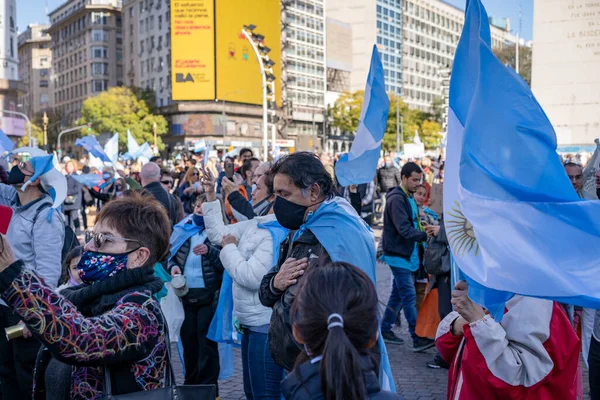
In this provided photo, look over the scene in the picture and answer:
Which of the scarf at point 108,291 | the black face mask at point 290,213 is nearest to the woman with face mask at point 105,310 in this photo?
the scarf at point 108,291

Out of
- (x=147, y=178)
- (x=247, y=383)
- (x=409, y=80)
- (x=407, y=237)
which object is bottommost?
(x=247, y=383)

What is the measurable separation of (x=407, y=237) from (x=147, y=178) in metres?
2.97

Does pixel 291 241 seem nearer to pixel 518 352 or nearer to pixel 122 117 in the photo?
pixel 518 352

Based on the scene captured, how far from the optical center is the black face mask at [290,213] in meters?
4.02

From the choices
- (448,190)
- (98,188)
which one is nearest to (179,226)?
(448,190)

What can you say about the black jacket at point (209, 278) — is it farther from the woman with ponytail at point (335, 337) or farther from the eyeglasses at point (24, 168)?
the woman with ponytail at point (335, 337)

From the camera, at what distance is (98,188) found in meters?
14.6

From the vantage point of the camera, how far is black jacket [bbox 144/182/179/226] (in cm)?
803

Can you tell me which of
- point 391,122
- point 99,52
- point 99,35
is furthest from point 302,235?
point 99,35

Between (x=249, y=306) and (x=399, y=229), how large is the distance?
3472 mm

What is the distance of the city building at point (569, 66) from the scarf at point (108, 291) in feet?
86.6

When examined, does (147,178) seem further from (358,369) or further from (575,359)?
(358,369)

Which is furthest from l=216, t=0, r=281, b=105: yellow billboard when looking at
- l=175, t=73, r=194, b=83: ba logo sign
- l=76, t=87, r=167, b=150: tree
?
l=76, t=87, r=167, b=150: tree

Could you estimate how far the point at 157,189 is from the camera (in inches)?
318
